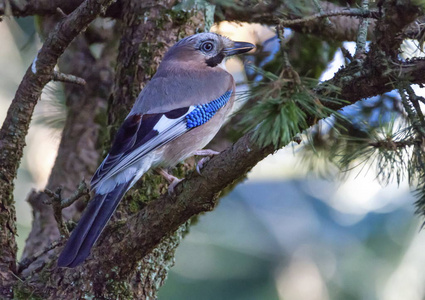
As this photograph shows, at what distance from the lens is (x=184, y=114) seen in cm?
319

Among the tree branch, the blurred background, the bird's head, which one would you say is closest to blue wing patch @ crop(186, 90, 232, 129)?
the bird's head

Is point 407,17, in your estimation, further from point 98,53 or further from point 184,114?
point 98,53

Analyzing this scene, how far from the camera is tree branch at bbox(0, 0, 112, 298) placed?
2758mm

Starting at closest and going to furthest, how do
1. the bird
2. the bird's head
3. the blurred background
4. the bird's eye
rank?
the bird → the bird's head → the bird's eye → the blurred background

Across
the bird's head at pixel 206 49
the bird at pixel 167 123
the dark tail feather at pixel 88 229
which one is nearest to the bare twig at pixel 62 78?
the bird at pixel 167 123

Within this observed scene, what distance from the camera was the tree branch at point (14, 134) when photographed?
9.05 ft

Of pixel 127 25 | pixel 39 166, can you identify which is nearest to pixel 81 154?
pixel 127 25

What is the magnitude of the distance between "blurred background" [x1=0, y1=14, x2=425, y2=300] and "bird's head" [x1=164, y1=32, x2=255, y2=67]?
5.60 feet

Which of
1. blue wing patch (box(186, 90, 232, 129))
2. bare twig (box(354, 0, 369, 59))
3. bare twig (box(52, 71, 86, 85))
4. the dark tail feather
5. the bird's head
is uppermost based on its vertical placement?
the bird's head

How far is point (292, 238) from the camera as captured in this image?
21.5ft

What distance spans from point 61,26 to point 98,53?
1.90m

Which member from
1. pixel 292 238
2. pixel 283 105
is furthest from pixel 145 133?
pixel 292 238

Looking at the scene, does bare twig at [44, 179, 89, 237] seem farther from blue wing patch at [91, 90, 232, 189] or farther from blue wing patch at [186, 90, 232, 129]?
blue wing patch at [186, 90, 232, 129]

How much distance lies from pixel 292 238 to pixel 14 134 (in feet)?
13.5
